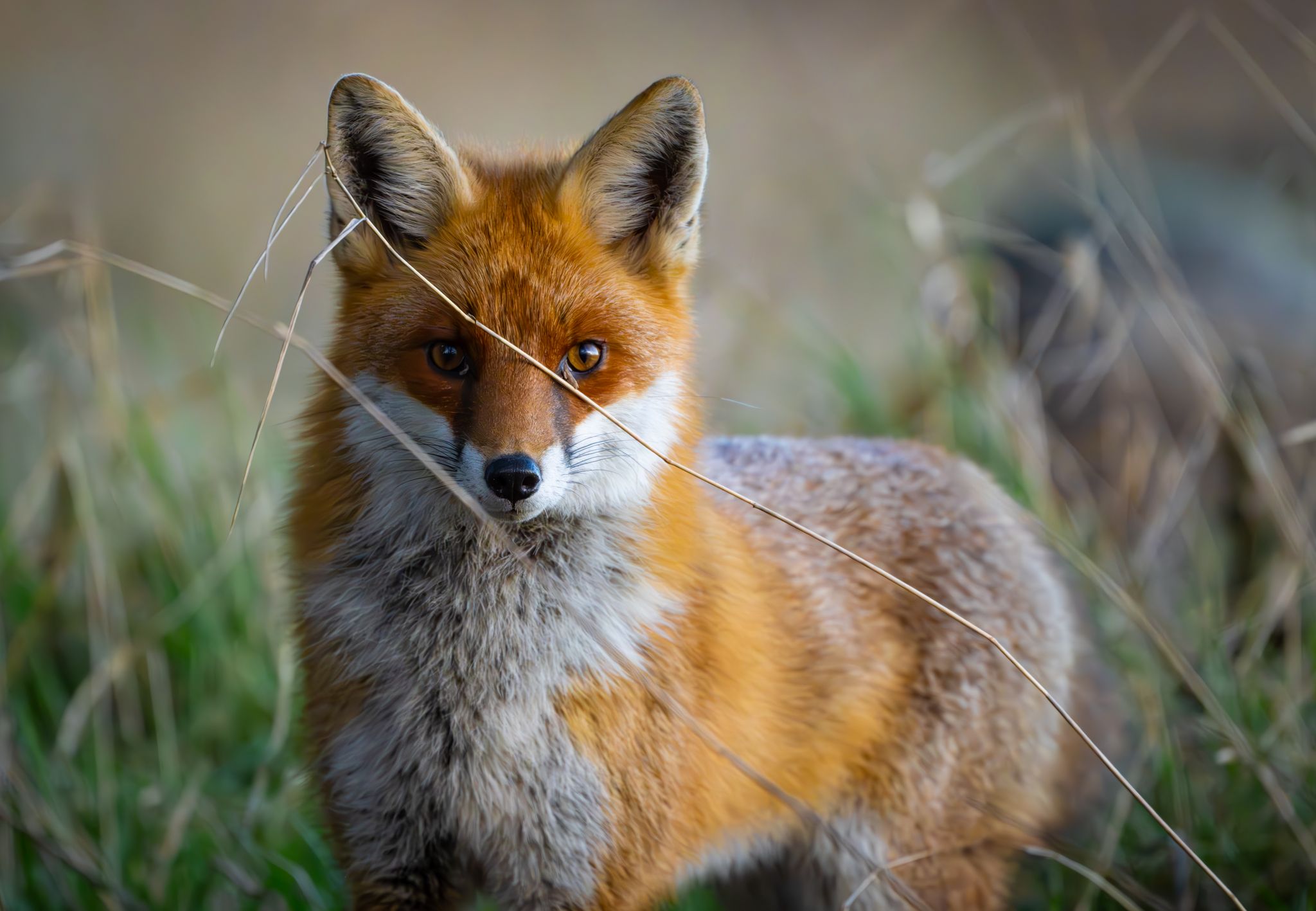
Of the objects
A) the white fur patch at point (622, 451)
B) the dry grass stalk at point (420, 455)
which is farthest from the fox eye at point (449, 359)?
the white fur patch at point (622, 451)

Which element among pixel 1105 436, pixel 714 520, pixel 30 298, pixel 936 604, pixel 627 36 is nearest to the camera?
pixel 936 604

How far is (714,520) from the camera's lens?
240cm

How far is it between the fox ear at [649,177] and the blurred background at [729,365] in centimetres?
43

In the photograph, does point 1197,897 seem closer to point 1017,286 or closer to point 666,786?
point 666,786

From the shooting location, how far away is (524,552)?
6.64ft

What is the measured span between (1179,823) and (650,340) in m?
2.05

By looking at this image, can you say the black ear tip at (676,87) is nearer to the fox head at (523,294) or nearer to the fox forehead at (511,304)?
the fox head at (523,294)

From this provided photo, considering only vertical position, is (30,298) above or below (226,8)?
below

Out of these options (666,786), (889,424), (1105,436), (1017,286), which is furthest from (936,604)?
(1017,286)

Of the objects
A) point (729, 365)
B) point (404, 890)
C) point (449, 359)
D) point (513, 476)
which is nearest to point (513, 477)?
point (513, 476)

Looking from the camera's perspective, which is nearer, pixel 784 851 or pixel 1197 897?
pixel 784 851

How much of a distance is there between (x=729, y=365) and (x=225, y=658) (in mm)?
2614

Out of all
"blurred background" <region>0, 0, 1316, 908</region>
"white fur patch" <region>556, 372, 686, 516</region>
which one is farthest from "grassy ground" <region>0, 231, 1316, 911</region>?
"white fur patch" <region>556, 372, 686, 516</region>

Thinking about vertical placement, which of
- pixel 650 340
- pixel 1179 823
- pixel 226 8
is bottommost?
pixel 1179 823
